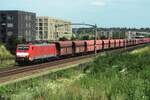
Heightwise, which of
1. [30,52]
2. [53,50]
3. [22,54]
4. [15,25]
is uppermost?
[30,52]

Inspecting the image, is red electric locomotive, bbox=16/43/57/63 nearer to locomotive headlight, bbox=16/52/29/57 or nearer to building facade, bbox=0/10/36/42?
locomotive headlight, bbox=16/52/29/57

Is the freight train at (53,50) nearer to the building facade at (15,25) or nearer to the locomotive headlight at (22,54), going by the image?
the locomotive headlight at (22,54)

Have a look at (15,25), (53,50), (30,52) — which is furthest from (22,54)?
(15,25)

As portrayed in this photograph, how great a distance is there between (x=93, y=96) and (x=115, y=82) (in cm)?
503

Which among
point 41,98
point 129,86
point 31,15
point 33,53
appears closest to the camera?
point 41,98

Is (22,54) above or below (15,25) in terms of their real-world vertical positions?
above

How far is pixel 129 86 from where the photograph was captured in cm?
2103

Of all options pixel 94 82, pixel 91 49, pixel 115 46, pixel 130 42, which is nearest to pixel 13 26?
pixel 130 42

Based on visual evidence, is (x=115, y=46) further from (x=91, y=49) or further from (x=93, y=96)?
(x=93, y=96)

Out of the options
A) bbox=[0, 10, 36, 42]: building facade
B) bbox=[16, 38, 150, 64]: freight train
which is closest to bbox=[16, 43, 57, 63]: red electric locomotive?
bbox=[16, 38, 150, 64]: freight train

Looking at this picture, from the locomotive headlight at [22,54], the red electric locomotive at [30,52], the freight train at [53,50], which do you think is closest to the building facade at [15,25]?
the freight train at [53,50]

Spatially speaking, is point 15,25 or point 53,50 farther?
point 15,25

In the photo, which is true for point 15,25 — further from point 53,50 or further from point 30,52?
point 30,52

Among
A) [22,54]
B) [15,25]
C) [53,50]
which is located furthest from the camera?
[15,25]
